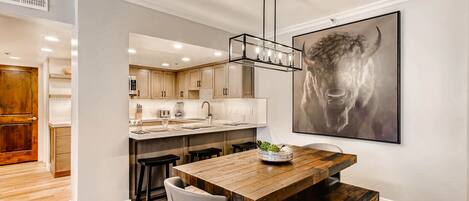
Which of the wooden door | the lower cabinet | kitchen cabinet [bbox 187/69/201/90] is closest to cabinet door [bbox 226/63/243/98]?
kitchen cabinet [bbox 187/69/201/90]

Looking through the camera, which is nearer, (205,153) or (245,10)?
(245,10)

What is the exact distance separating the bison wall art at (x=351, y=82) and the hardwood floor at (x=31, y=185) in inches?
148

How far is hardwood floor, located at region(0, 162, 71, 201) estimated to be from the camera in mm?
3459

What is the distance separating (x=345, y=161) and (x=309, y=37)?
214 centimetres

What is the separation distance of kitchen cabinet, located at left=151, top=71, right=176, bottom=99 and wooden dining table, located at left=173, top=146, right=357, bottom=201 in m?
4.69

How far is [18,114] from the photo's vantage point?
5.34 m

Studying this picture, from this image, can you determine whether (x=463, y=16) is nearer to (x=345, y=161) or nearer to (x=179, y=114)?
(x=345, y=161)

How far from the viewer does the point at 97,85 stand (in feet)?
8.96

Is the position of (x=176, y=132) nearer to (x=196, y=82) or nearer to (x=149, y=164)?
(x=149, y=164)

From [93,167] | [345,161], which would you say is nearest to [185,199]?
[345,161]

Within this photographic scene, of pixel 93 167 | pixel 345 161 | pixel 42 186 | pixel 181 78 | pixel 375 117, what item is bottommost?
pixel 42 186

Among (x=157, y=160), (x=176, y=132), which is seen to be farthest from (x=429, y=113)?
(x=157, y=160)

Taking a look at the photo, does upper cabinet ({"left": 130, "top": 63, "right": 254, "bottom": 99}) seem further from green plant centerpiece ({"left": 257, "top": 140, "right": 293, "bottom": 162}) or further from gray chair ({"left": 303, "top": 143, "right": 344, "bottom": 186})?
green plant centerpiece ({"left": 257, "top": 140, "right": 293, "bottom": 162})

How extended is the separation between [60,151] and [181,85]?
128 inches
